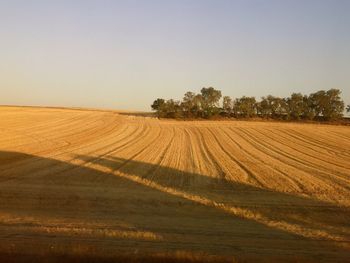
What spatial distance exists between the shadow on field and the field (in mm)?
26

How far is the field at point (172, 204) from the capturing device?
9.40m

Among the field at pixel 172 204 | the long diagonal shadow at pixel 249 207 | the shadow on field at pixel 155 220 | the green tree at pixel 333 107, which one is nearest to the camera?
the shadow on field at pixel 155 220

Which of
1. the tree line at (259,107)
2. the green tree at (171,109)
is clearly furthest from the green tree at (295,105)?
the green tree at (171,109)

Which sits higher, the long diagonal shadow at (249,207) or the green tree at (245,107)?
the green tree at (245,107)

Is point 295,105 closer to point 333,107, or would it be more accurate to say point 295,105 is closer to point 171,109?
point 333,107

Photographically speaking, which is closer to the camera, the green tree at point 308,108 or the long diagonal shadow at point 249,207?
the long diagonal shadow at point 249,207

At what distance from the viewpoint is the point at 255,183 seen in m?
17.7

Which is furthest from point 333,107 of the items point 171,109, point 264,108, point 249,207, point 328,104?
point 249,207

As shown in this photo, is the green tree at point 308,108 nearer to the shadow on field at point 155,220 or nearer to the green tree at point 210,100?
the green tree at point 210,100

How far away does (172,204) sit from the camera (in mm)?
13664

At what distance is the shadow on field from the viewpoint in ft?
29.3

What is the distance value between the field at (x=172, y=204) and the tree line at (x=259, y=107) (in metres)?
42.1

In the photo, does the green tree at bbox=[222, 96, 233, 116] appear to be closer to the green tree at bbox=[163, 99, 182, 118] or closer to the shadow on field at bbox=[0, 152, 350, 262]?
the green tree at bbox=[163, 99, 182, 118]

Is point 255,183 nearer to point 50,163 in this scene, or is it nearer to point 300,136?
point 50,163
